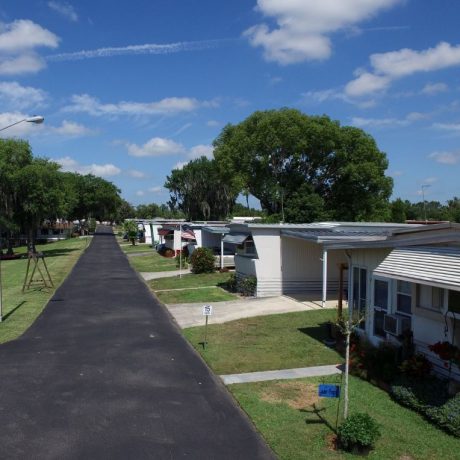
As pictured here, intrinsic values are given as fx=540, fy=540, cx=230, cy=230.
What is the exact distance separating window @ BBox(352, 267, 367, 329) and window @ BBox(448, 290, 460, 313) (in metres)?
4.02

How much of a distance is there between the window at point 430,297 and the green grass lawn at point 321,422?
2121mm

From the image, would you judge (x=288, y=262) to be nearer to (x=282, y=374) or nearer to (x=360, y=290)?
(x=360, y=290)

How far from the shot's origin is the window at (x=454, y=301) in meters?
10.6

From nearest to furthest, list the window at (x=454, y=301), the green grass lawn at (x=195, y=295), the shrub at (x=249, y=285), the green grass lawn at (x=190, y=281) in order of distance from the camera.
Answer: the window at (x=454, y=301) < the green grass lawn at (x=195, y=295) < the shrub at (x=249, y=285) < the green grass lawn at (x=190, y=281)

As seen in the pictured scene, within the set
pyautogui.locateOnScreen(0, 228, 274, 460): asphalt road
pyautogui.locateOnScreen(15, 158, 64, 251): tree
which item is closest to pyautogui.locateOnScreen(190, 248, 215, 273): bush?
pyautogui.locateOnScreen(0, 228, 274, 460): asphalt road

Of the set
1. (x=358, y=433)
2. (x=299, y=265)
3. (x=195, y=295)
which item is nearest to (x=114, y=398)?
(x=358, y=433)

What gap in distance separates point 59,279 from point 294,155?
1089 inches

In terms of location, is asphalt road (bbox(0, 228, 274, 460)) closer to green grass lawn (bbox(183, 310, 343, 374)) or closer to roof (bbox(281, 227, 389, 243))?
green grass lawn (bbox(183, 310, 343, 374))

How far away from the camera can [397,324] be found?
498 inches

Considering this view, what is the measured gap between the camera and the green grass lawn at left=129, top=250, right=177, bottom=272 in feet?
128

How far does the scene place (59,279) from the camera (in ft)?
105

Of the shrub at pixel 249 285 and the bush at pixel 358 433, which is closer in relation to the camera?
the bush at pixel 358 433

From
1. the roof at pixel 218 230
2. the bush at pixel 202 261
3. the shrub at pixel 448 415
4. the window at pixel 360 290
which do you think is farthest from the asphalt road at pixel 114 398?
the roof at pixel 218 230

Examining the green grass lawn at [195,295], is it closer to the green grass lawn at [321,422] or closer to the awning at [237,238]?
the awning at [237,238]
